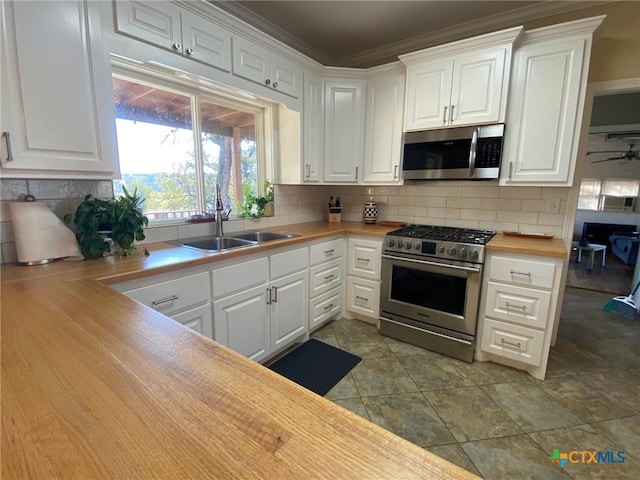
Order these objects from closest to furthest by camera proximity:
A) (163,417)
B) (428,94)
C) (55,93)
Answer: (163,417) → (55,93) → (428,94)

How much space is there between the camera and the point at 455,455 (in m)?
1.50

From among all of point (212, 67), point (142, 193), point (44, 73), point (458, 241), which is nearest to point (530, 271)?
point (458, 241)

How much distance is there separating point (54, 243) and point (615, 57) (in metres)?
3.78

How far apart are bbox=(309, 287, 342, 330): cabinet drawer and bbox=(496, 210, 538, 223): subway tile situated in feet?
5.21

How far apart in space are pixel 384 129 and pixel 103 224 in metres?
2.35

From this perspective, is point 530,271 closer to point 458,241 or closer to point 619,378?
Answer: point 458,241

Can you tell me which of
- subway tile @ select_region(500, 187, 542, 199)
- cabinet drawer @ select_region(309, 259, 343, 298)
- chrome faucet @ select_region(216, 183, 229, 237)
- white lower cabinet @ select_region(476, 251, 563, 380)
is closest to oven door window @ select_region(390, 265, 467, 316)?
white lower cabinet @ select_region(476, 251, 563, 380)

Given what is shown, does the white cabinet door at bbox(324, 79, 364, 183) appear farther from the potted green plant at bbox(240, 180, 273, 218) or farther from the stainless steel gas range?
the stainless steel gas range

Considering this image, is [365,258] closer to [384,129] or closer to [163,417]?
[384,129]

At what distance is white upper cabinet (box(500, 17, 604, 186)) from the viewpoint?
79.3 inches

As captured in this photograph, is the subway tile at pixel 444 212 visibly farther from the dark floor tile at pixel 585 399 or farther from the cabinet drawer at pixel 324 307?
the dark floor tile at pixel 585 399

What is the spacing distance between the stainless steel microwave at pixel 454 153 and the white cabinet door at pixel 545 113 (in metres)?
0.11

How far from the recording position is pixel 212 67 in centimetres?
189

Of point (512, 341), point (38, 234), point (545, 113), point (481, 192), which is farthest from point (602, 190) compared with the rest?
point (38, 234)
